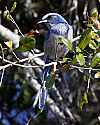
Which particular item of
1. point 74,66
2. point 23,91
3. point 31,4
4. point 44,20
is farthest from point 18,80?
point 74,66

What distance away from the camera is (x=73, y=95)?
12.8 ft

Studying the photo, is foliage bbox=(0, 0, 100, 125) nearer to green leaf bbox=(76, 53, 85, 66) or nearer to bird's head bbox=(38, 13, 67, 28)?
green leaf bbox=(76, 53, 85, 66)

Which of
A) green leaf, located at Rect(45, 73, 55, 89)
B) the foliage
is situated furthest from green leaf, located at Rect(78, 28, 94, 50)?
green leaf, located at Rect(45, 73, 55, 89)

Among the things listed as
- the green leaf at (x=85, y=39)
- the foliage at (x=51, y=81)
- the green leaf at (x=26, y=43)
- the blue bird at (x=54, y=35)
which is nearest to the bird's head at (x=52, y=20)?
the blue bird at (x=54, y=35)

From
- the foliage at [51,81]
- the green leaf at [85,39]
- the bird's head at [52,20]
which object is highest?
the bird's head at [52,20]

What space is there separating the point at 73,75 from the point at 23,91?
70cm

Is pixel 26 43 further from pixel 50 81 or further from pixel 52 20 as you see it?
pixel 52 20

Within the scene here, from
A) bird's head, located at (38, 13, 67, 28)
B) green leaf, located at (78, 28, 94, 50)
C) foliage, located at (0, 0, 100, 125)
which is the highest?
bird's head, located at (38, 13, 67, 28)

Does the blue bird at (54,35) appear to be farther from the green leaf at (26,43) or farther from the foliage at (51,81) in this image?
the green leaf at (26,43)

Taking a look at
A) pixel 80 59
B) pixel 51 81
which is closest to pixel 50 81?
pixel 51 81

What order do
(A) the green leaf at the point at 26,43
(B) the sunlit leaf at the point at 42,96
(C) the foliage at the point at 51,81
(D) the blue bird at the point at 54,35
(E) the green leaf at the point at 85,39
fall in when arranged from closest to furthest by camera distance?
1. (A) the green leaf at the point at 26,43
2. (E) the green leaf at the point at 85,39
3. (C) the foliage at the point at 51,81
4. (B) the sunlit leaf at the point at 42,96
5. (D) the blue bird at the point at 54,35

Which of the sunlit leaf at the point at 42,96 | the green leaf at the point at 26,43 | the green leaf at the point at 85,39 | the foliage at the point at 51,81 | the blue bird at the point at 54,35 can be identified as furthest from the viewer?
the blue bird at the point at 54,35

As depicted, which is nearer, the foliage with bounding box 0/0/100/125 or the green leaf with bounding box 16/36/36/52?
the green leaf with bounding box 16/36/36/52

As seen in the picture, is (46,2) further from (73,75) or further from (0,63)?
(0,63)
